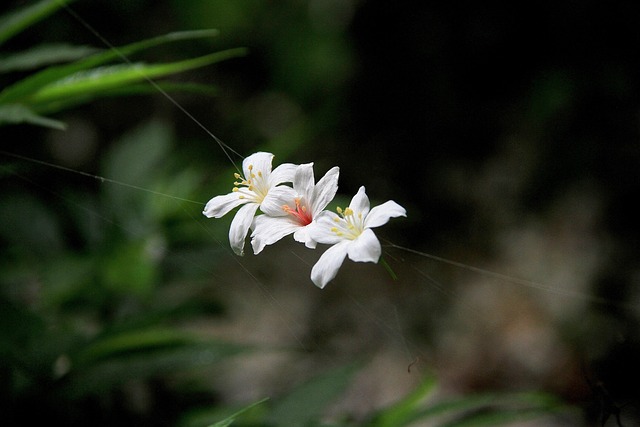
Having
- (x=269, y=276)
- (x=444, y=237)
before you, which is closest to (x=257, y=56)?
(x=269, y=276)

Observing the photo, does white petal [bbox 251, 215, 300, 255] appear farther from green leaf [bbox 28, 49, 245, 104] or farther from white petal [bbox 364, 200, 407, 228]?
green leaf [bbox 28, 49, 245, 104]

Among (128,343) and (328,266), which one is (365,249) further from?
(128,343)

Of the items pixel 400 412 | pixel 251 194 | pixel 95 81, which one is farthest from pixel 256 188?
pixel 400 412

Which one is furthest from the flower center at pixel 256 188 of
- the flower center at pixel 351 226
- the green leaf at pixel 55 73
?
the green leaf at pixel 55 73

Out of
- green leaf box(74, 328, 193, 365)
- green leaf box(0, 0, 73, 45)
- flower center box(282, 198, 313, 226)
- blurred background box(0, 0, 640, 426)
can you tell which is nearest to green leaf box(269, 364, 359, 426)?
green leaf box(74, 328, 193, 365)

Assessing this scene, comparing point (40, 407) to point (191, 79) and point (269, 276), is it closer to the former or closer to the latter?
point (269, 276)

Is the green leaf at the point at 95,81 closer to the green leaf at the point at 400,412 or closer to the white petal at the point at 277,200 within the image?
the white petal at the point at 277,200
